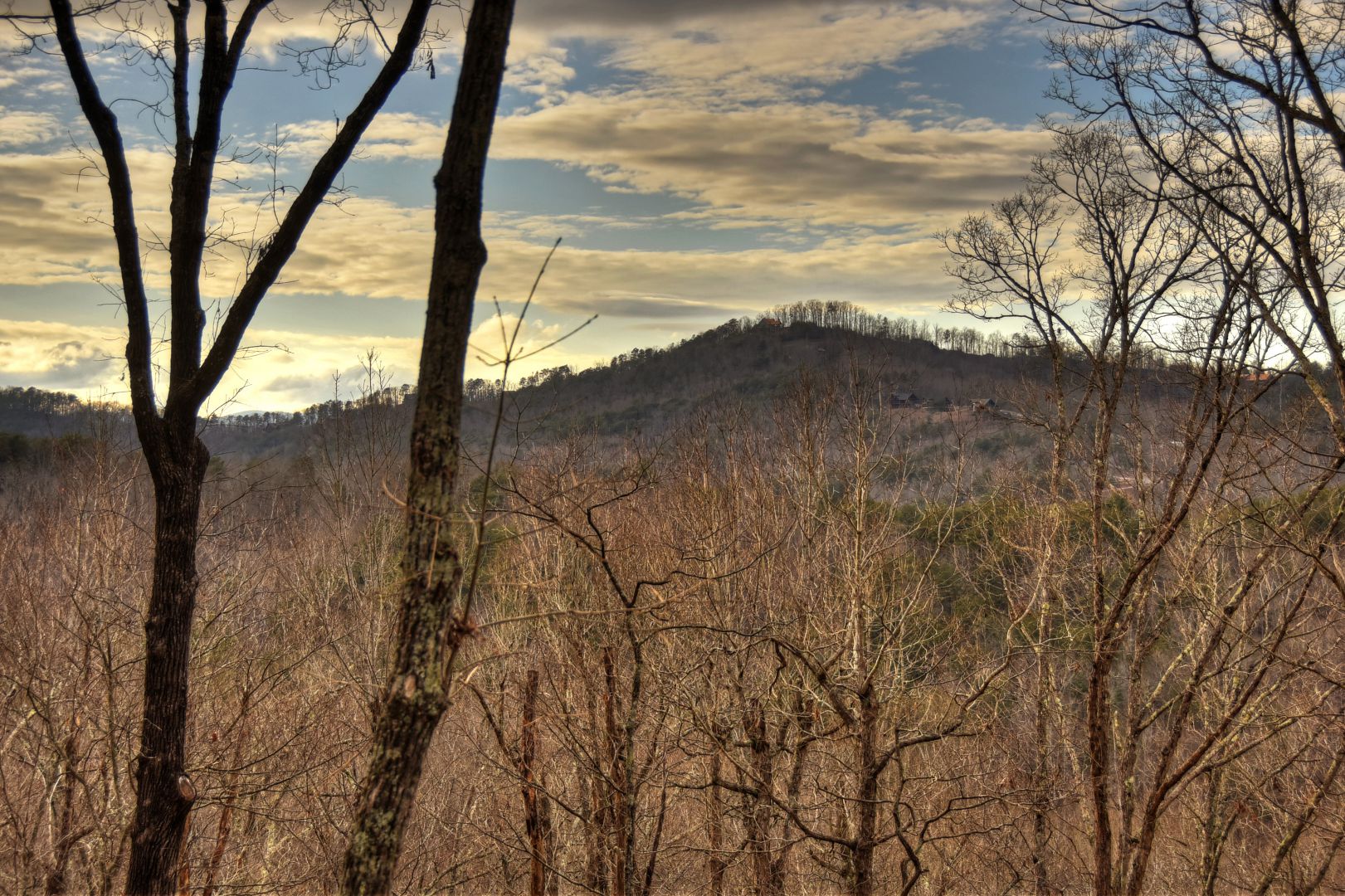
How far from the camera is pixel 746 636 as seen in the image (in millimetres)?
5652

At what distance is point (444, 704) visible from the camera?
2.73 meters

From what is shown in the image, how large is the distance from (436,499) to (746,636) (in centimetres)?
330

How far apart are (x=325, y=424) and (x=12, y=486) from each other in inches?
820

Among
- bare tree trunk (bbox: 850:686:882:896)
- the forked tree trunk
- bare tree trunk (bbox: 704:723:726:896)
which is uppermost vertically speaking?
the forked tree trunk

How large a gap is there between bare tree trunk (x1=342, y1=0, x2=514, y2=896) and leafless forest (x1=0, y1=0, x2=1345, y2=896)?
1 cm

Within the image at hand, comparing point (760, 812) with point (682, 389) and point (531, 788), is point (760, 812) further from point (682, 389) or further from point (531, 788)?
point (682, 389)

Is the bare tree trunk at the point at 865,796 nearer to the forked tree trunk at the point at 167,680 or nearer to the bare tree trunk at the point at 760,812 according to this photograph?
the bare tree trunk at the point at 760,812

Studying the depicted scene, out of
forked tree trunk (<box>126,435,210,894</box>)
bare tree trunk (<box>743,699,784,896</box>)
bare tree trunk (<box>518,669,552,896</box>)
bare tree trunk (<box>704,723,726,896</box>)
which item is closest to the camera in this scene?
forked tree trunk (<box>126,435,210,894</box>)

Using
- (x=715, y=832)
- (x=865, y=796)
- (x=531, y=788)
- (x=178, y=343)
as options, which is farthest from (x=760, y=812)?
(x=178, y=343)

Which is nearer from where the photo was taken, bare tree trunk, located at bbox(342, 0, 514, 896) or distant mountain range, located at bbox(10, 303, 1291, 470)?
bare tree trunk, located at bbox(342, 0, 514, 896)

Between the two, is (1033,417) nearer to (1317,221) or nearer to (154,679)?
(1317,221)

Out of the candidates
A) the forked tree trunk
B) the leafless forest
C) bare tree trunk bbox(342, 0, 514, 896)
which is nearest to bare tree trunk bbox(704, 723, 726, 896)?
the leafless forest

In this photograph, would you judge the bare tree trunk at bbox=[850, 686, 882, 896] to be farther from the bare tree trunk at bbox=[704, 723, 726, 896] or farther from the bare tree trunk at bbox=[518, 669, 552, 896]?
the bare tree trunk at bbox=[518, 669, 552, 896]

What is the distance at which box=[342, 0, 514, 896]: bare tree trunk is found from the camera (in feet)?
Result: 8.63
